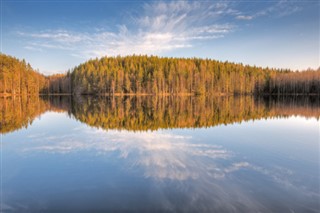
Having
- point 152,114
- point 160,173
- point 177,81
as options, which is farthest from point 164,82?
point 160,173

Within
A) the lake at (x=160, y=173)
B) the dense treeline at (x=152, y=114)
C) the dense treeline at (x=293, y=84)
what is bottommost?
the lake at (x=160, y=173)

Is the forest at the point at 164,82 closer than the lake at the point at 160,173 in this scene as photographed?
No

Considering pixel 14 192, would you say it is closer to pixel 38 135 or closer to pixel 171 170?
pixel 171 170

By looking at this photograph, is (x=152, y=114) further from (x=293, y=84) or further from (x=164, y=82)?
(x=293, y=84)

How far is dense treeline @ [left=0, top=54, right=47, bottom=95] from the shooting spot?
289 ft

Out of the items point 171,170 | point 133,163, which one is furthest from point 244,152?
point 133,163

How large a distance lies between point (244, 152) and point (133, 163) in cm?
540

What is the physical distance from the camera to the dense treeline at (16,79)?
3467 inches

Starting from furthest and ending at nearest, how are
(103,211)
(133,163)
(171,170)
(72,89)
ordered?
(72,89), (133,163), (171,170), (103,211)

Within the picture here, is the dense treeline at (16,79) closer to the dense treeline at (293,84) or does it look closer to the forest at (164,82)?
the forest at (164,82)

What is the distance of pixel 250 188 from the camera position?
7832 mm

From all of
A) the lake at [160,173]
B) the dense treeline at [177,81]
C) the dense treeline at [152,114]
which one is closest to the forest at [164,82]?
the dense treeline at [177,81]

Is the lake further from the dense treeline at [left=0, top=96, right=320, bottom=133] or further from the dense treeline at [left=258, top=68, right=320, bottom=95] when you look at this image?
the dense treeline at [left=258, top=68, right=320, bottom=95]

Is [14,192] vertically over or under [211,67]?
under
